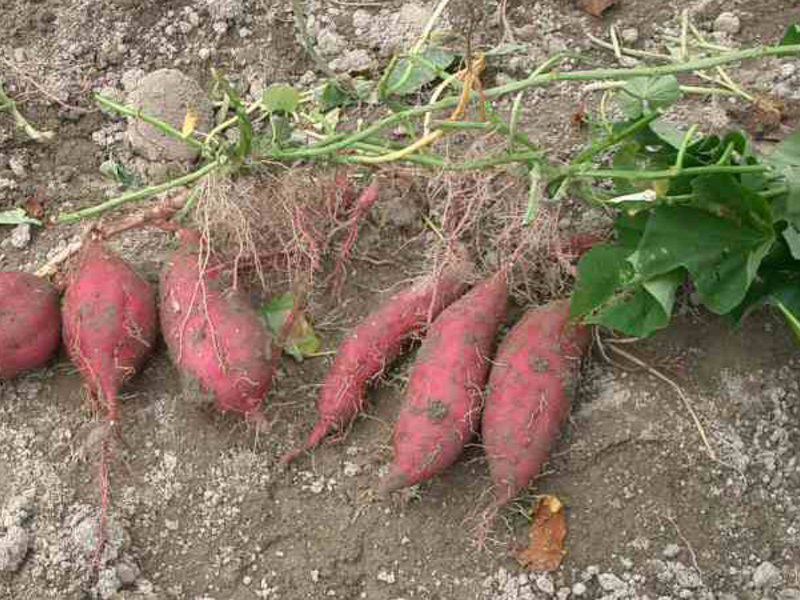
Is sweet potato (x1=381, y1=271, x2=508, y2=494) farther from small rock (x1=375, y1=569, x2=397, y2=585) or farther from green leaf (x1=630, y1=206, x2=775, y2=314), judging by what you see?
green leaf (x1=630, y1=206, x2=775, y2=314)

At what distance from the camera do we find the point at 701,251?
165 centimetres

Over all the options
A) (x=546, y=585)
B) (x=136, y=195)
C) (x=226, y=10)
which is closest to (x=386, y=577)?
(x=546, y=585)

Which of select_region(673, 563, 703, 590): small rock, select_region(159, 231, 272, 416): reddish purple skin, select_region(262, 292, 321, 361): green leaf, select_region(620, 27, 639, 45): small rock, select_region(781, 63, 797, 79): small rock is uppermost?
select_region(159, 231, 272, 416): reddish purple skin

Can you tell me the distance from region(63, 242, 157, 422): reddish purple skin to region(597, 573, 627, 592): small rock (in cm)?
73

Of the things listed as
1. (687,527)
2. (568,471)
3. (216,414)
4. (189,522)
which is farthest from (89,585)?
(687,527)

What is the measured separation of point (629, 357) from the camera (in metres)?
1.78

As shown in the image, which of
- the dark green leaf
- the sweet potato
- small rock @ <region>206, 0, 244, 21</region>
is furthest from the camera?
small rock @ <region>206, 0, 244, 21</region>

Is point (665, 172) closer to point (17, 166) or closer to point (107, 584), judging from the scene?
point (107, 584)

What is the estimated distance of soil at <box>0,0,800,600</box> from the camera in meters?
1.66

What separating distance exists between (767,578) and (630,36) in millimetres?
977

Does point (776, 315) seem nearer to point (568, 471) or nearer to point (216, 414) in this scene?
point (568, 471)

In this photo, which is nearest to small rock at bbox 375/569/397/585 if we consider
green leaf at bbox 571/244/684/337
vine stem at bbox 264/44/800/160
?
green leaf at bbox 571/244/684/337

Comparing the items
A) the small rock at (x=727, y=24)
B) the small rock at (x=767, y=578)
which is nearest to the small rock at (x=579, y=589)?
the small rock at (x=767, y=578)

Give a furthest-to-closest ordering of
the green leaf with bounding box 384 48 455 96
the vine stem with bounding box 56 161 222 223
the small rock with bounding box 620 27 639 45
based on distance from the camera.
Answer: the small rock with bounding box 620 27 639 45
the green leaf with bounding box 384 48 455 96
the vine stem with bounding box 56 161 222 223
